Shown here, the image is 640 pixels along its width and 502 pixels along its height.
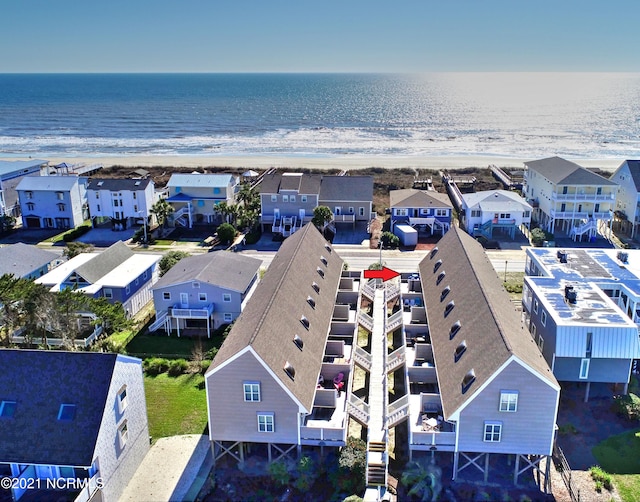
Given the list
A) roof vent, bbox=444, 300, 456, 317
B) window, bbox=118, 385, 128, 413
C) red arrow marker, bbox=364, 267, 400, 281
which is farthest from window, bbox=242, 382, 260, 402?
red arrow marker, bbox=364, 267, 400, 281

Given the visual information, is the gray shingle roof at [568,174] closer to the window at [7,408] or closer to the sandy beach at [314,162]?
the sandy beach at [314,162]

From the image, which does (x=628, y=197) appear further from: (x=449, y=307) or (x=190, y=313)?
(x=190, y=313)

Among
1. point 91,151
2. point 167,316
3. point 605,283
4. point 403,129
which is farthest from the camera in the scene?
point 403,129

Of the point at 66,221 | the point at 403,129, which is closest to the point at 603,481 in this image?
the point at 66,221

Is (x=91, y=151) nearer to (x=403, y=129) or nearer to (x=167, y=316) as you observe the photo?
(x=403, y=129)

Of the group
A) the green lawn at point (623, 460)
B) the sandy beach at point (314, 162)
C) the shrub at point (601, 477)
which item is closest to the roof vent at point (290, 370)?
the shrub at point (601, 477)
